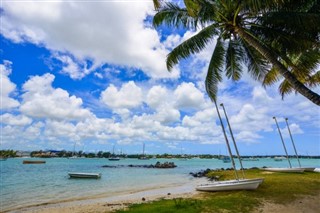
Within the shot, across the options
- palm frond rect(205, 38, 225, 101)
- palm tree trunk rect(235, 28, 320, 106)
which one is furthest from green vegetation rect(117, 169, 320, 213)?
palm tree trunk rect(235, 28, 320, 106)

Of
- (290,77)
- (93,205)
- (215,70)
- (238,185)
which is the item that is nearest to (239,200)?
(238,185)

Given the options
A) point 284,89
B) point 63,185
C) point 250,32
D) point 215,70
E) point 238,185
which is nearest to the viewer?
point 250,32

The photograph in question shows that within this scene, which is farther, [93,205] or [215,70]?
[93,205]

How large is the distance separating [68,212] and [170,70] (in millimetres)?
9063

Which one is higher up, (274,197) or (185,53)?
(185,53)

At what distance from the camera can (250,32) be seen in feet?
36.5

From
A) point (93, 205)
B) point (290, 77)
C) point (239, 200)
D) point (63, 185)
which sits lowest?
point (93, 205)

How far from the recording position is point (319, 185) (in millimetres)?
18844

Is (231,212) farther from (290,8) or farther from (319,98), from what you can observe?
(290,8)

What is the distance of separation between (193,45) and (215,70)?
1980 mm

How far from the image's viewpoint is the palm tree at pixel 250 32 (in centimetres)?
905

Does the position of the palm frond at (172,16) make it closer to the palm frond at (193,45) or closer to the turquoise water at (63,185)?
the palm frond at (193,45)

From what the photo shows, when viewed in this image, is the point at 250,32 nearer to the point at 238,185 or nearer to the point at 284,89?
the point at 284,89

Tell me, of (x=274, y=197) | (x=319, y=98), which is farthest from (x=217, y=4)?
(x=274, y=197)
